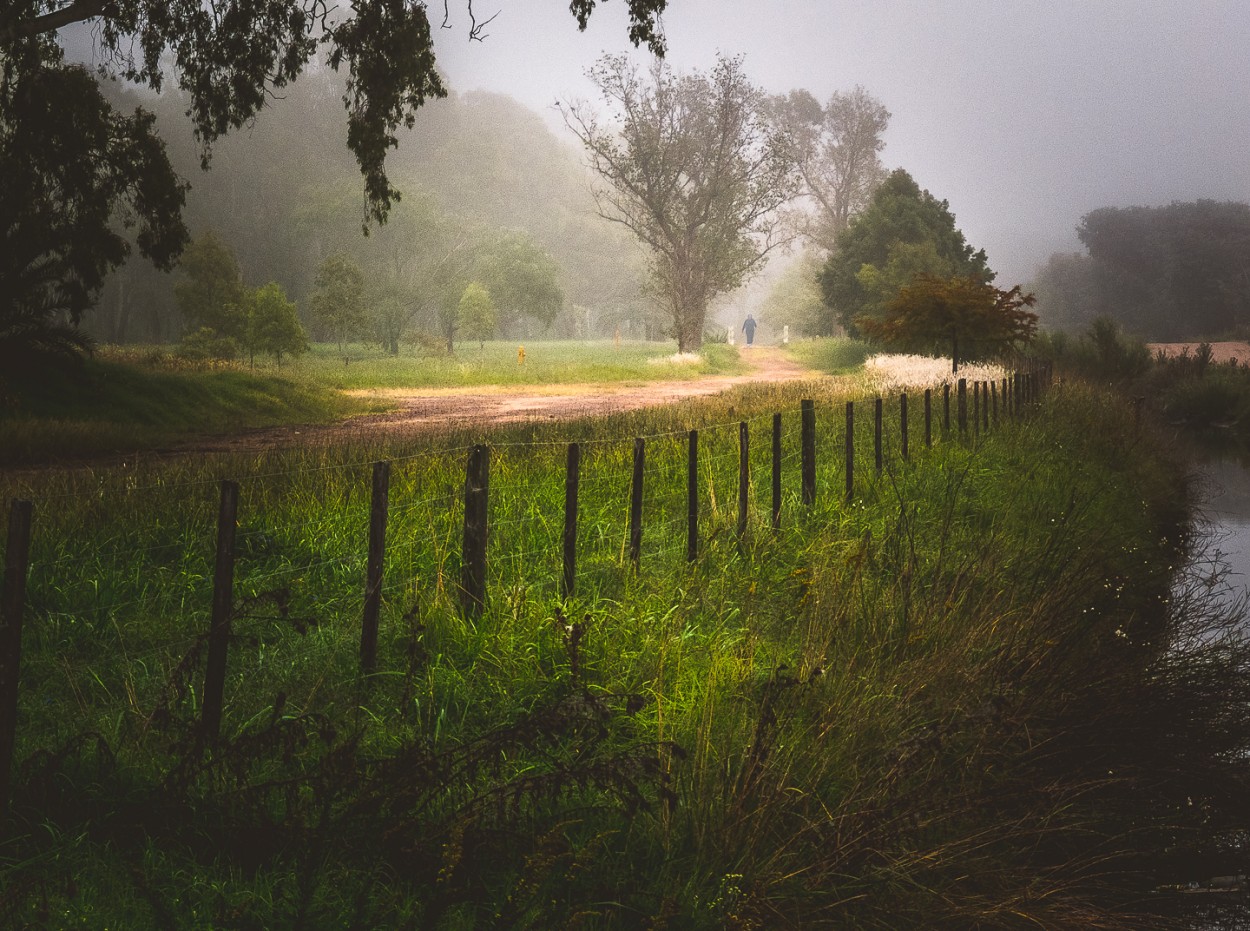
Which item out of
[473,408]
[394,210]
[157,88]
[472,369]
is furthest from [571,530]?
[394,210]

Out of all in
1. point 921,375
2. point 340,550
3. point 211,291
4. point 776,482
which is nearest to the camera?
point 340,550

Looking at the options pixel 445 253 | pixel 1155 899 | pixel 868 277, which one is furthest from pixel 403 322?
pixel 1155 899

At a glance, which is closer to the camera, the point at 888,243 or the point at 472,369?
the point at 472,369

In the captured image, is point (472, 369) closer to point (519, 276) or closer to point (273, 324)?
point (273, 324)

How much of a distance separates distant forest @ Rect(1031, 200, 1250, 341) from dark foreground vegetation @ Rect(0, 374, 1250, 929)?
1967 inches

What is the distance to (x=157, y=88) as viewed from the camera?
13.0 meters

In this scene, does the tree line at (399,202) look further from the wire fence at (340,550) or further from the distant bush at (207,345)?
the wire fence at (340,550)

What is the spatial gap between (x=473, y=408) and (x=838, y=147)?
4405 cm

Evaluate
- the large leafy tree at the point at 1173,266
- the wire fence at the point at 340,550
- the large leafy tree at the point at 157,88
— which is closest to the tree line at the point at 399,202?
the large leafy tree at the point at 157,88

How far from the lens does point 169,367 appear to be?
21891 millimetres

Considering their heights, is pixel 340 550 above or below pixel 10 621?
below

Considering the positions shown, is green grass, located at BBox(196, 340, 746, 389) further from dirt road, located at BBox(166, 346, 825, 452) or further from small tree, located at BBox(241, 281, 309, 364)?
dirt road, located at BBox(166, 346, 825, 452)

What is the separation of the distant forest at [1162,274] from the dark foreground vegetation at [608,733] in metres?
50.0

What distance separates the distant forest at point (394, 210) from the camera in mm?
51906
